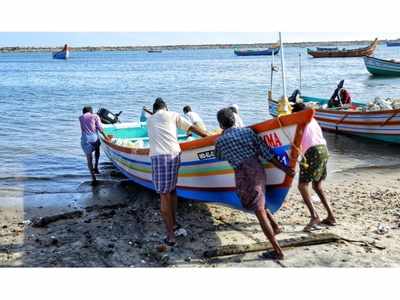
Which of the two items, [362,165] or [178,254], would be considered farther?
[362,165]

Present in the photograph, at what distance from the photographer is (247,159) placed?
4973 mm

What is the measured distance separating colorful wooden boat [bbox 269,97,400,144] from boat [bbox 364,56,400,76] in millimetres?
20907

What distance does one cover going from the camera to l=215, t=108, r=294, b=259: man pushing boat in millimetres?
4973

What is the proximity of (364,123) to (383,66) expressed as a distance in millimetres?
23287

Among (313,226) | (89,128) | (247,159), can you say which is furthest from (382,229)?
(89,128)

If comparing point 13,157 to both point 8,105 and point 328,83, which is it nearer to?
point 8,105

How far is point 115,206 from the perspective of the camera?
26.3 feet

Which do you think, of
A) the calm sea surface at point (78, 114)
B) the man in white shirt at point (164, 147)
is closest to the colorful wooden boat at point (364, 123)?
the calm sea surface at point (78, 114)

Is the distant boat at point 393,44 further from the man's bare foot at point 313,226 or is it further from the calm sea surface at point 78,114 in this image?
the man's bare foot at point 313,226

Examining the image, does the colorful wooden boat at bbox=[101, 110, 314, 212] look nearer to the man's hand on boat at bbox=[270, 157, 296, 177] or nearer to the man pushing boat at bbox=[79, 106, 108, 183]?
the man's hand on boat at bbox=[270, 157, 296, 177]

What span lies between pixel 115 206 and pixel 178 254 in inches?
105

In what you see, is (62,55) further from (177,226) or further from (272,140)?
(272,140)
